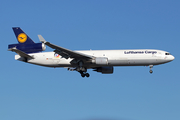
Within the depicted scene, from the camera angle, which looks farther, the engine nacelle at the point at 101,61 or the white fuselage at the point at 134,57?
the white fuselage at the point at 134,57

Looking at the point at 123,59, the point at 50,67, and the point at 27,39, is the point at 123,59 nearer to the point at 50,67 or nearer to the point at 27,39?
the point at 50,67

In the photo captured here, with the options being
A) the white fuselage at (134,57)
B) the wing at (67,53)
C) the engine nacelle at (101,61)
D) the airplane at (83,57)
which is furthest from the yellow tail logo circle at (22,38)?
the engine nacelle at (101,61)

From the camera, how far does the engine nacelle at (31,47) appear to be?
47.2m

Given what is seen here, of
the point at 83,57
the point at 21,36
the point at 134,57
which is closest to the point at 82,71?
the point at 83,57

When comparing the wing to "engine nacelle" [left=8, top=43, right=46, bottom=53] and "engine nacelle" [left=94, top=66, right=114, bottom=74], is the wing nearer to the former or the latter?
"engine nacelle" [left=8, top=43, right=46, bottom=53]

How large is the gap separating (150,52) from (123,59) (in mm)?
4335

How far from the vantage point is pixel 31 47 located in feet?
157

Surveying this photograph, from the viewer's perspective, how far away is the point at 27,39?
1949 inches

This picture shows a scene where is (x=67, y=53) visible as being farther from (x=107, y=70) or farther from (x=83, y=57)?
(x=107, y=70)

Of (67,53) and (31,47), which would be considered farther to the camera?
(31,47)

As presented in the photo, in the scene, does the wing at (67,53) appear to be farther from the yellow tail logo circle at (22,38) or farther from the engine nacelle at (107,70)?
the yellow tail logo circle at (22,38)

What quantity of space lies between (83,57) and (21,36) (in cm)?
1170

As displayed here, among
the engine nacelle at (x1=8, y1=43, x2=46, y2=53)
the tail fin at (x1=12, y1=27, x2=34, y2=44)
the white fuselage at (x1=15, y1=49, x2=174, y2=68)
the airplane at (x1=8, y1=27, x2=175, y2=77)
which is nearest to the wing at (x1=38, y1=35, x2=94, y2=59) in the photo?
the airplane at (x1=8, y1=27, x2=175, y2=77)

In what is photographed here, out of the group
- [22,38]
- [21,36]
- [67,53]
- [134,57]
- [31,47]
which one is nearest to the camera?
[67,53]
